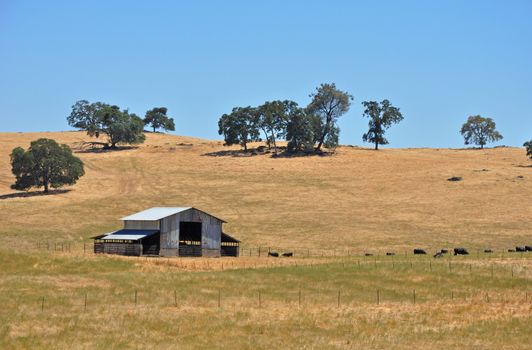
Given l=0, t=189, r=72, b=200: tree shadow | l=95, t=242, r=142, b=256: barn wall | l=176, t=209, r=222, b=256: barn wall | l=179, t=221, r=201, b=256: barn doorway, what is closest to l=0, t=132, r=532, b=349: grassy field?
l=0, t=189, r=72, b=200: tree shadow

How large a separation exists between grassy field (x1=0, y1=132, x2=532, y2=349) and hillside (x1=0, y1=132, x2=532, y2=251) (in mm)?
296

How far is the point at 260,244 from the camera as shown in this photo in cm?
7606

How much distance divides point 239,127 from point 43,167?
158ft

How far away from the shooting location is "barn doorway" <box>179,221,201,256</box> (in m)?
71.8

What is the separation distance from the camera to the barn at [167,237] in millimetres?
67625

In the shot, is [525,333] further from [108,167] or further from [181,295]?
[108,167]

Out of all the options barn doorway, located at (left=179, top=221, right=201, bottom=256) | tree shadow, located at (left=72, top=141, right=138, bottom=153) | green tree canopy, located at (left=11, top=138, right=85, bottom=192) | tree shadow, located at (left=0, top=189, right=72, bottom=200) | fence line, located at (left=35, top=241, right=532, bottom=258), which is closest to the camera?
fence line, located at (left=35, top=241, right=532, bottom=258)

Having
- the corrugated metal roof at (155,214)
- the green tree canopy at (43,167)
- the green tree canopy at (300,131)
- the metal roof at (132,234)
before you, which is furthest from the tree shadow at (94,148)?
the metal roof at (132,234)

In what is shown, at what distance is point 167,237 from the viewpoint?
70.4 meters

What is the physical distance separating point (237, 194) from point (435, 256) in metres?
46.3

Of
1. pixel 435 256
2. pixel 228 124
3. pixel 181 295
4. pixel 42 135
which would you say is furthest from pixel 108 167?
pixel 181 295

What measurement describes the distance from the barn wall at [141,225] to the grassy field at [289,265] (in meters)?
5.18

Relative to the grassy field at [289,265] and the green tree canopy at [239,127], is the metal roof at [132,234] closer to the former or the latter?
the grassy field at [289,265]

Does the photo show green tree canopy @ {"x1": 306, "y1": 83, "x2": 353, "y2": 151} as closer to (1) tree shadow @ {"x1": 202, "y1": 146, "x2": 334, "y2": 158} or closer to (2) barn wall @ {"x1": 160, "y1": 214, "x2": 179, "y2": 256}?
(1) tree shadow @ {"x1": 202, "y1": 146, "x2": 334, "y2": 158}
